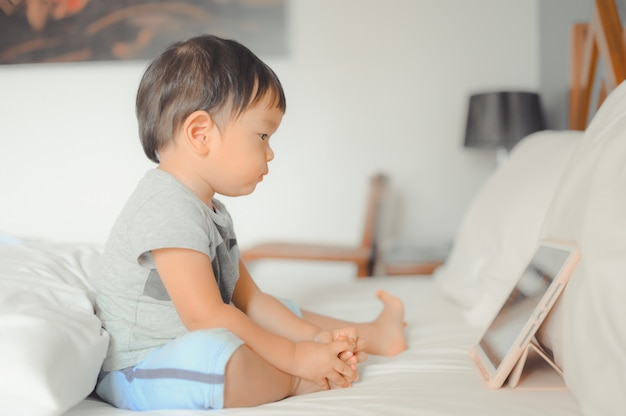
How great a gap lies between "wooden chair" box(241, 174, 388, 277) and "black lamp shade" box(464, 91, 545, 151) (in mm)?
515

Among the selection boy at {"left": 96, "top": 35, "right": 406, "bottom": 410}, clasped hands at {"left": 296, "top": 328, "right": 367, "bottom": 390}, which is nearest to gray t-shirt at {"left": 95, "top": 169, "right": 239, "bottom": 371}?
boy at {"left": 96, "top": 35, "right": 406, "bottom": 410}

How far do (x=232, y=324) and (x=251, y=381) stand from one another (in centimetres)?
9

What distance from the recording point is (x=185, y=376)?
33.2 inches

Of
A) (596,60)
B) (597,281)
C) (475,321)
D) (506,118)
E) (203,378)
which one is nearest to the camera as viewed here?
(597,281)

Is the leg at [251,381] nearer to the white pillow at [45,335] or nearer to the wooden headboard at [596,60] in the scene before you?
the white pillow at [45,335]

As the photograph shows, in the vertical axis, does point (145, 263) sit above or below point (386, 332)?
above

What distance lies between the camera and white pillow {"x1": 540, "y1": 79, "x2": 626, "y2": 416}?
669 millimetres

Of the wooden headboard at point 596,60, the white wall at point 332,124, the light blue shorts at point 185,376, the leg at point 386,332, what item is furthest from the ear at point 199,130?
the white wall at point 332,124

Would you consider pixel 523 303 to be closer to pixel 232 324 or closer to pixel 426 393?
pixel 426 393

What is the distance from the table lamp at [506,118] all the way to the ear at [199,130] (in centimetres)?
178

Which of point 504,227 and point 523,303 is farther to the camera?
point 504,227

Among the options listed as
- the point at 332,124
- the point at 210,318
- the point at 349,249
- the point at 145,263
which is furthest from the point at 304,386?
the point at 332,124

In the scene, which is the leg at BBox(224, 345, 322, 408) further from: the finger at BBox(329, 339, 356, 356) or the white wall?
the white wall

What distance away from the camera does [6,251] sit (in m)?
1.12
